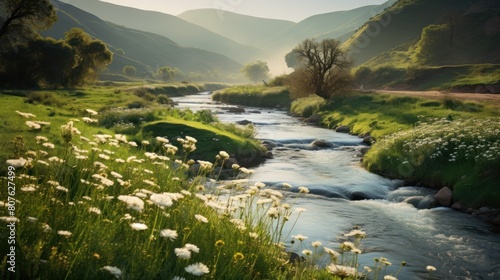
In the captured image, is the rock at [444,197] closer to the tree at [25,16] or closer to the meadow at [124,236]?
the meadow at [124,236]

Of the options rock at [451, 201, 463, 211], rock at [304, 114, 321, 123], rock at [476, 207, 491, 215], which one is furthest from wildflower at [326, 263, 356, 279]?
rock at [304, 114, 321, 123]

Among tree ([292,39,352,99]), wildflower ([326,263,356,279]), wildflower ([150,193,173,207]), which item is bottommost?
wildflower ([326,263,356,279])

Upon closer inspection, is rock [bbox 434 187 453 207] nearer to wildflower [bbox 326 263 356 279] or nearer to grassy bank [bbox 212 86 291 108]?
wildflower [bbox 326 263 356 279]

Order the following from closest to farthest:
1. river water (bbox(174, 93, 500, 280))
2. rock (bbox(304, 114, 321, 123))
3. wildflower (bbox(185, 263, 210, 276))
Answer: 1. wildflower (bbox(185, 263, 210, 276))
2. river water (bbox(174, 93, 500, 280))
3. rock (bbox(304, 114, 321, 123))

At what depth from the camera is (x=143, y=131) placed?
25672 millimetres

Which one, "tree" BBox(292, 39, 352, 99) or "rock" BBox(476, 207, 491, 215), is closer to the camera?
"rock" BBox(476, 207, 491, 215)

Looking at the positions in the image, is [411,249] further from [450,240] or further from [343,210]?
[343,210]

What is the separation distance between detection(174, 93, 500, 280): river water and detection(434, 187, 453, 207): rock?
0.41 m

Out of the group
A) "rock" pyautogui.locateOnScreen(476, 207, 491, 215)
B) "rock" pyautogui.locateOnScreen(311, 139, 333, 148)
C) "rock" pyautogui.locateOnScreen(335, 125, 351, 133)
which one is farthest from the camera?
"rock" pyautogui.locateOnScreen(335, 125, 351, 133)

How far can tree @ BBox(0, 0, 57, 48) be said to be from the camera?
41781 mm

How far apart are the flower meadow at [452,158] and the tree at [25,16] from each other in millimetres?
38675

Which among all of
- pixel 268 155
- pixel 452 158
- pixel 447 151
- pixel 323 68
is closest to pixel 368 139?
pixel 268 155

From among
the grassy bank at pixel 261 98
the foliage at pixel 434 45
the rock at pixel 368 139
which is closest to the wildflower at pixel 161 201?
the rock at pixel 368 139

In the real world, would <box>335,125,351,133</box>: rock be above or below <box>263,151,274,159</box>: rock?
above
